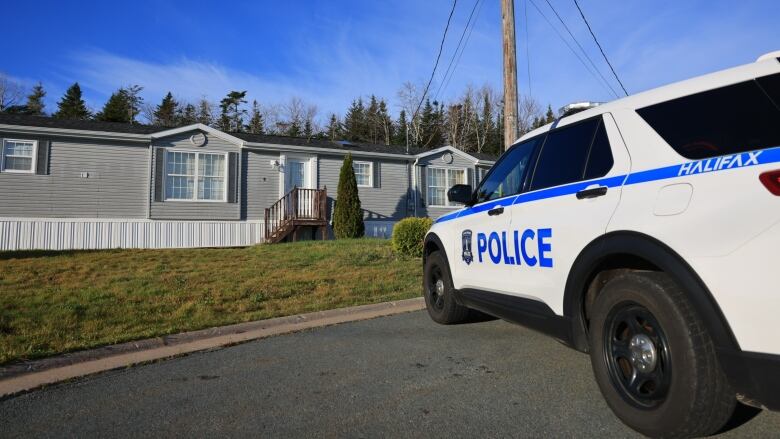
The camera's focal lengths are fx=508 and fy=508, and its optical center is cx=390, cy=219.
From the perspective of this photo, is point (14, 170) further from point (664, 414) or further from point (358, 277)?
point (664, 414)

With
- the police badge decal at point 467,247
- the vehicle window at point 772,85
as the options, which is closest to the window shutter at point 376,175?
the police badge decal at point 467,247

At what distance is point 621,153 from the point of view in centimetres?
282

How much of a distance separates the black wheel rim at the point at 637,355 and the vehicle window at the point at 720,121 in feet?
2.70

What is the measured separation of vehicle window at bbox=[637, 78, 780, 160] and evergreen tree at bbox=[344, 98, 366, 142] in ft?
184

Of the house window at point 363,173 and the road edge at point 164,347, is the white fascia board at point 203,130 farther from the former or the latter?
the road edge at point 164,347

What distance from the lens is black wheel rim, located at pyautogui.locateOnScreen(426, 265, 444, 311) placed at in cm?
541

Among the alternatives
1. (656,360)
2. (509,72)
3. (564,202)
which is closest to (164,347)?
(564,202)

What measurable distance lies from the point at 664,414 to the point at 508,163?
2522 millimetres

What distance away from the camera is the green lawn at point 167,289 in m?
5.36

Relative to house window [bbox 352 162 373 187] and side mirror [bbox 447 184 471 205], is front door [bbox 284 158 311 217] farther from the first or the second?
side mirror [bbox 447 184 471 205]

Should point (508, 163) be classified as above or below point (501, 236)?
above

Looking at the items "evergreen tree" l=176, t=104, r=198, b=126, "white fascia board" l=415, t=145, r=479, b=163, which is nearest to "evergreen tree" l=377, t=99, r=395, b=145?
"evergreen tree" l=176, t=104, r=198, b=126

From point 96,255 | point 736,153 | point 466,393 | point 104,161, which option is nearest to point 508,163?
point 466,393

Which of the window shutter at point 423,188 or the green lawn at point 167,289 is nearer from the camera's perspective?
the green lawn at point 167,289
